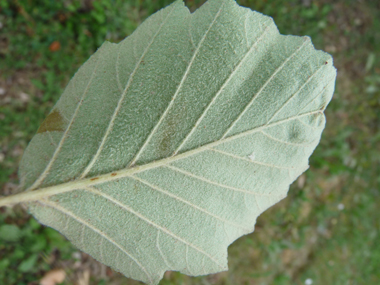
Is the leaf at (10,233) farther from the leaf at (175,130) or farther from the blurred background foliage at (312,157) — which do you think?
the leaf at (175,130)

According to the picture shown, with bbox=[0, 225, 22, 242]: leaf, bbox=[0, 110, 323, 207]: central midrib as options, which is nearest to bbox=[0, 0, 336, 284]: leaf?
bbox=[0, 110, 323, 207]: central midrib

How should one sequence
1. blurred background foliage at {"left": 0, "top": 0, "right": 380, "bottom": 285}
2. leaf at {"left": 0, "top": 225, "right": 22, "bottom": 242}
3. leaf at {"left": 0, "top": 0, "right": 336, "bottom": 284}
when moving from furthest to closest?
blurred background foliage at {"left": 0, "top": 0, "right": 380, "bottom": 285} < leaf at {"left": 0, "top": 225, "right": 22, "bottom": 242} < leaf at {"left": 0, "top": 0, "right": 336, "bottom": 284}

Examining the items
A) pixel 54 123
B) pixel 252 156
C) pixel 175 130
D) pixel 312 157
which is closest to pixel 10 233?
pixel 54 123

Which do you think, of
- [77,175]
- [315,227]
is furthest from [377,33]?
[77,175]

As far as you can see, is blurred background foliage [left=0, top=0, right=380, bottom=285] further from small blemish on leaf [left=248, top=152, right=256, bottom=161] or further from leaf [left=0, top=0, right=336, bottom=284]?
small blemish on leaf [left=248, top=152, right=256, bottom=161]

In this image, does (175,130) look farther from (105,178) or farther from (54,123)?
(54,123)

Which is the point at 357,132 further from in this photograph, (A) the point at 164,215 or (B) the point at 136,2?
(A) the point at 164,215
